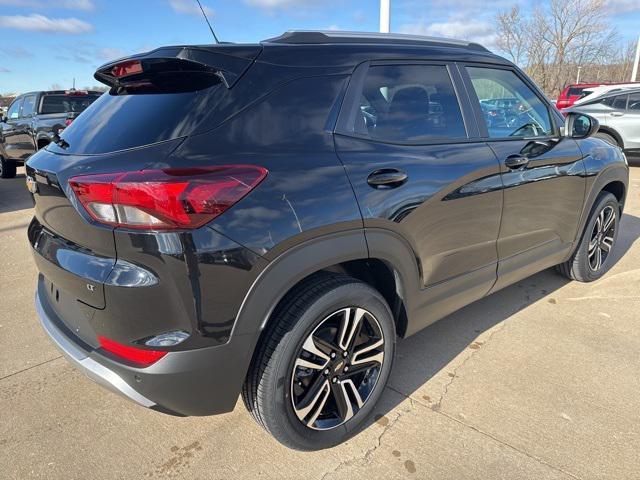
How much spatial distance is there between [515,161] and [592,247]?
180cm

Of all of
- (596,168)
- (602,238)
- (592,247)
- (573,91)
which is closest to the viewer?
(596,168)

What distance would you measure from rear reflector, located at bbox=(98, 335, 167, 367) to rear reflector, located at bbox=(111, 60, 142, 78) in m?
1.13

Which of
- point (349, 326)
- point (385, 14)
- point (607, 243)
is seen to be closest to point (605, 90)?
point (385, 14)

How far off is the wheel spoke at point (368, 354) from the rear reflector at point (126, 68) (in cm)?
160

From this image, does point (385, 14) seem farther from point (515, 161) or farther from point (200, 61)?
point (200, 61)

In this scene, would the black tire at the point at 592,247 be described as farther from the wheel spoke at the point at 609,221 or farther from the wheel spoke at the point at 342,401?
the wheel spoke at the point at 342,401

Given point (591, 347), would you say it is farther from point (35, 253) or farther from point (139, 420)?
point (35, 253)

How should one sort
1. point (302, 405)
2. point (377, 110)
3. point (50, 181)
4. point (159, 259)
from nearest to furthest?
1. point (159, 259)
2. point (50, 181)
3. point (302, 405)
4. point (377, 110)

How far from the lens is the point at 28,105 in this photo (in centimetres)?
1002

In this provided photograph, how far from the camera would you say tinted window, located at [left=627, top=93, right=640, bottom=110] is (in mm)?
10086

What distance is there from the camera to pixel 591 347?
313cm

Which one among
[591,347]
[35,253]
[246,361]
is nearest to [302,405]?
[246,361]

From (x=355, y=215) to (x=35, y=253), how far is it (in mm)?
1494

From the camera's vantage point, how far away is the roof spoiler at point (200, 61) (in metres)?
1.90
